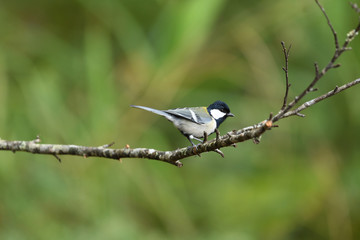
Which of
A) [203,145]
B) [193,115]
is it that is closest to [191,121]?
[193,115]

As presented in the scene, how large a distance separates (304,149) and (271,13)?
4.59ft

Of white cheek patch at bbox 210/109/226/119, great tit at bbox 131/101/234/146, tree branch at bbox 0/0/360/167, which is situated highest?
white cheek patch at bbox 210/109/226/119

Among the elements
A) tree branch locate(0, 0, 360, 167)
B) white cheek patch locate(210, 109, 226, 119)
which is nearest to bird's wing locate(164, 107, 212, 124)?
white cheek patch locate(210, 109, 226, 119)

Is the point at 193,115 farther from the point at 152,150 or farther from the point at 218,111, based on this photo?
the point at 152,150

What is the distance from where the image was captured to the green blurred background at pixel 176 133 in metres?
4.70

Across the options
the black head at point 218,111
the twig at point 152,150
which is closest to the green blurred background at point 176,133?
the black head at point 218,111

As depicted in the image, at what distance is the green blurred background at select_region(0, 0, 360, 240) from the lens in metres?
4.70

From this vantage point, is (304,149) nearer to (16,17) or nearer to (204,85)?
(204,85)

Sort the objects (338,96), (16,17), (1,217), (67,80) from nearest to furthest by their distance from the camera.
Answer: (1,217) < (338,96) < (67,80) < (16,17)

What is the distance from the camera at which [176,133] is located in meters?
5.55

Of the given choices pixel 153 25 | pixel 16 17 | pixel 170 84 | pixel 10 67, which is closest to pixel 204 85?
pixel 170 84

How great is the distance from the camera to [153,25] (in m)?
5.47

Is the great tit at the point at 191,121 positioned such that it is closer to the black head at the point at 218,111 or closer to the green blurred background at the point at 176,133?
the black head at the point at 218,111

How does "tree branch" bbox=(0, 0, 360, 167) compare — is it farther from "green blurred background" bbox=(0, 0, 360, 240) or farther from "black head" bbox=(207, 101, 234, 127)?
"green blurred background" bbox=(0, 0, 360, 240)
